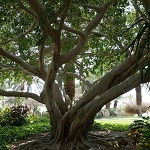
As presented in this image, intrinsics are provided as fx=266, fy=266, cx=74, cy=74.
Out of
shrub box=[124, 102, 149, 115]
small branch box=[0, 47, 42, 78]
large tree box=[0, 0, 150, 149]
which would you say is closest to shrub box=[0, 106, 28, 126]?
large tree box=[0, 0, 150, 149]

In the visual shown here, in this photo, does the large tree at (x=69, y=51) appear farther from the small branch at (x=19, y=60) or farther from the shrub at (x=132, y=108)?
the shrub at (x=132, y=108)

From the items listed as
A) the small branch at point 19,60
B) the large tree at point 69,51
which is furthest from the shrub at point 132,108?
the small branch at point 19,60

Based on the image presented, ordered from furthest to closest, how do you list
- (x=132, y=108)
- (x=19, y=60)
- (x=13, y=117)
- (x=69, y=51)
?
1. (x=132, y=108)
2. (x=13, y=117)
3. (x=69, y=51)
4. (x=19, y=60)

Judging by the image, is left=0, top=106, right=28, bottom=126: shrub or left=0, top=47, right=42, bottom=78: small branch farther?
left=0, top=106, right=28, bottom=126: shrub

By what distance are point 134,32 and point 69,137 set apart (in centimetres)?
424

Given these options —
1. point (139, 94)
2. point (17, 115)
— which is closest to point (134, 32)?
point (17, 115)

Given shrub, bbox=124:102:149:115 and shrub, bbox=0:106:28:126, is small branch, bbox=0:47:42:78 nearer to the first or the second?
shrub, bbox=0:106:28:126

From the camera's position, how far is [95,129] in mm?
11102

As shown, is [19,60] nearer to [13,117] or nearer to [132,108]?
[13,117]

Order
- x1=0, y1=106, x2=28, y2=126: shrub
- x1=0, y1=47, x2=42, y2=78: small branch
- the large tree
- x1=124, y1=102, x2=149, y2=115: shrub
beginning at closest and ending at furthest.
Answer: the large tree → x1=0, y1=47, x2=42, y2=78: small branch → x1=0, y1=106, x2=28, y2=126: shrub → x1=124, y1=102, x2=149, y2=115: shrub

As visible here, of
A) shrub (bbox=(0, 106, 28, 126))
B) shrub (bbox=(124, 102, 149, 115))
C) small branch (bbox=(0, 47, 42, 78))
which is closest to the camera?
small branch (bbox=(0, 47, 42, 78))

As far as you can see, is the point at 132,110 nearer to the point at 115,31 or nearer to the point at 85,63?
the point at 85,63

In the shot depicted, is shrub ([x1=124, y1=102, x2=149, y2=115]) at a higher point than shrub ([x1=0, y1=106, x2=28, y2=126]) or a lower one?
higher

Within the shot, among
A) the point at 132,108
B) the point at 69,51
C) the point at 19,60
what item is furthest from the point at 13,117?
the point at 132,108
